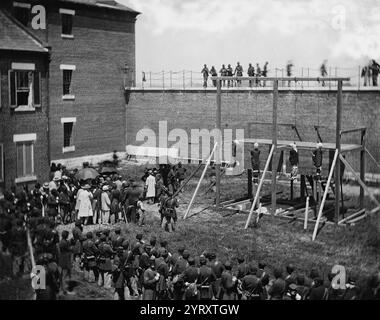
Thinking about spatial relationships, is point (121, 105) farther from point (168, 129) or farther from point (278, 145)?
point (278, 145)

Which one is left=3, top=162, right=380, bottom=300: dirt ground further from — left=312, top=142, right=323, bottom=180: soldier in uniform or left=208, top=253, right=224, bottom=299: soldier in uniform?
left=208, top=253, right=224, bottom=299: soldier in uniform

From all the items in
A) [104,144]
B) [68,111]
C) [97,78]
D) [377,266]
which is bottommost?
[377,266]

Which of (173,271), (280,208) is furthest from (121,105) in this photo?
(173,271)

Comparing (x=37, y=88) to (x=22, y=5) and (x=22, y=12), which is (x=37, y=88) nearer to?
(x=22, y=5)

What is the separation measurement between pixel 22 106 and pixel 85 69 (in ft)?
33.9

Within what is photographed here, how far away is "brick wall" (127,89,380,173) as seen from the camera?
22406mm

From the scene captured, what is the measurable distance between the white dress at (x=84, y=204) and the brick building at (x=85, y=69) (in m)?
9.80

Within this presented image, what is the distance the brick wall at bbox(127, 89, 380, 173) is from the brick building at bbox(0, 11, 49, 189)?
8.40 m

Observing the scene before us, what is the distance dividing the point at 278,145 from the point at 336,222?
3455mm

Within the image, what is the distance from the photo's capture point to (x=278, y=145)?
18109 mm

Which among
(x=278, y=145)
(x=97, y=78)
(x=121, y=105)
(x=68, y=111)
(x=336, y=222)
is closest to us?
(x=336, y=222)

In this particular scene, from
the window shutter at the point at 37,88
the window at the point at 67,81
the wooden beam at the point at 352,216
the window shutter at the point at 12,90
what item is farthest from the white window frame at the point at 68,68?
the wooden beam at the point at 352,216

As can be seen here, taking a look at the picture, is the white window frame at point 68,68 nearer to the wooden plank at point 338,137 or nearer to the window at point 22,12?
the window at point 22,12

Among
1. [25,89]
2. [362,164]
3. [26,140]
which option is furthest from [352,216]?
[25,89]
